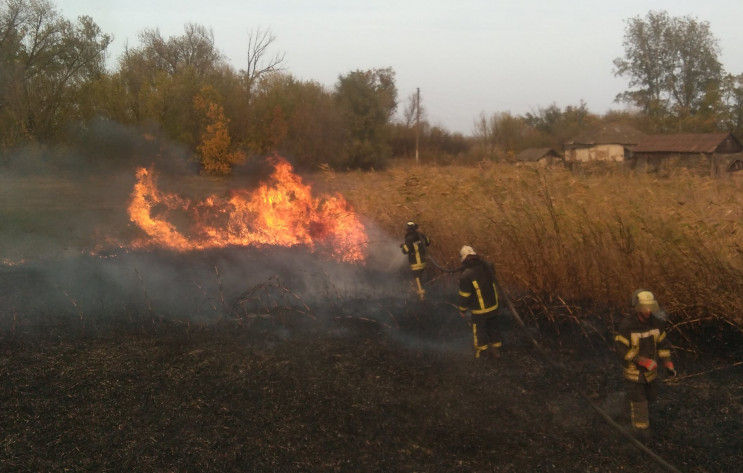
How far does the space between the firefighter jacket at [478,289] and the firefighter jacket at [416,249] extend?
2374mm

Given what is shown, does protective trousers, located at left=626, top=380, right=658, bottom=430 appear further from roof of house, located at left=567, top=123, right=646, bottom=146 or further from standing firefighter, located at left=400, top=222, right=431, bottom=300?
roof of house, located at left=567, top=123, right=646, bottom=146

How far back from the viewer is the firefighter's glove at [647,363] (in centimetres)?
445

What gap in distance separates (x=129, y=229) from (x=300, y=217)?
6.63 meters

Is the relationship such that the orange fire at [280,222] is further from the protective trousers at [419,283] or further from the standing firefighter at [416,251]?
the protective trousers at [419,283]

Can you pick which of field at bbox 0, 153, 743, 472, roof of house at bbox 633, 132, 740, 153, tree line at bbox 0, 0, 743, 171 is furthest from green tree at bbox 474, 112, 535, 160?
field at bbox 0, 153, 743, 472

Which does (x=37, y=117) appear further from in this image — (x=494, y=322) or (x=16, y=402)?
(x=494, y=322)

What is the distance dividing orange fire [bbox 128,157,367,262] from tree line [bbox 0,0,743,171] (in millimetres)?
9181

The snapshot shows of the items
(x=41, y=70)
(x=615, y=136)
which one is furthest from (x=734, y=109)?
(x=41, y=70)

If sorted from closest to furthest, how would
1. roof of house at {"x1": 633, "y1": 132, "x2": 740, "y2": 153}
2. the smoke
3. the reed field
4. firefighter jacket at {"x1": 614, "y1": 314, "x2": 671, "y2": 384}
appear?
firefighter jacket at {"x1": 614, "y1": 314, "x2": 671, "y2": 384} < the reed field < the smoke < roof of house at {"x1": 633, "y1": 132, "x2": 740, "y2": 153}

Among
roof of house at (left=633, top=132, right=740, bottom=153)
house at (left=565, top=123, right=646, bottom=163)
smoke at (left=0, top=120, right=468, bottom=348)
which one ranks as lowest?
smoke at (left=0, top=120, right=468, bottom=348)

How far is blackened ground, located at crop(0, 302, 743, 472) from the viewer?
438cm

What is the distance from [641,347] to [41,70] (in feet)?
105

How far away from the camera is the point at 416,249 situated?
8727 millimetres

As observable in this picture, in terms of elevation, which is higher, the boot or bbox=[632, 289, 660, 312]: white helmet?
bbox=[632, 289, 660, 312]: white helmet
